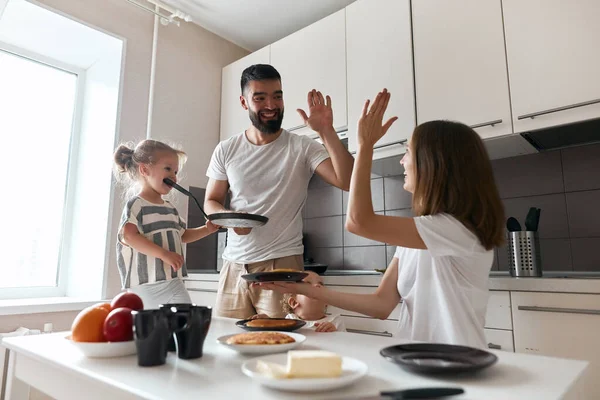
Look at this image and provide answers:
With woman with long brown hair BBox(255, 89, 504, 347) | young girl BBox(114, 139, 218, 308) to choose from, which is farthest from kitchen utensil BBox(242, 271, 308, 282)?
young girl BBox(114, 139, 218, 308)

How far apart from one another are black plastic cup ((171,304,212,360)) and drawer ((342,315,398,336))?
1143 mm

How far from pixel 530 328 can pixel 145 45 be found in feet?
8.10

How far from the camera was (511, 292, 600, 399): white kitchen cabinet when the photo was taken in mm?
1288

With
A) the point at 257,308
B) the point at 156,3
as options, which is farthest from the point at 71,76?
the point at 257,308

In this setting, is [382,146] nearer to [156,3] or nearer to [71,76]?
[156,3]

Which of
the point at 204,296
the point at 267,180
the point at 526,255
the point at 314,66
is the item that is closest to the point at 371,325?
the point at 526,255

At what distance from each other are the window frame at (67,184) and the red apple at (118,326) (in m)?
1.89

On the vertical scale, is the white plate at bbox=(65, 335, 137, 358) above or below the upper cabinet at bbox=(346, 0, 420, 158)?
below

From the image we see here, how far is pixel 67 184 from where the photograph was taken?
251 cm

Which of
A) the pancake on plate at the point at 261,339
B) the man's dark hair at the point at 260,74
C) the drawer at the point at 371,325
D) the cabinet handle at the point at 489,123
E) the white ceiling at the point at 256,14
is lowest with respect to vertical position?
the drawer at the point at 371,325

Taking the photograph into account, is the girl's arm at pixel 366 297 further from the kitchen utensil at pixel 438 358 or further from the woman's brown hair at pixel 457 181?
the kitchen utensil at pixel 438 358

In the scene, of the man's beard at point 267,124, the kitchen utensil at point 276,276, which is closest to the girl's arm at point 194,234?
the man's beard at point 267,124

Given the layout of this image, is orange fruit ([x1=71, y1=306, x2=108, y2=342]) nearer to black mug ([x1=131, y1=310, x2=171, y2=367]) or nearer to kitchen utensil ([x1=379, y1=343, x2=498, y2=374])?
A: black mug ([x1=131, y1=310, x2=171, y2=367])

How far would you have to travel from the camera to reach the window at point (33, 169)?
7.52ft
